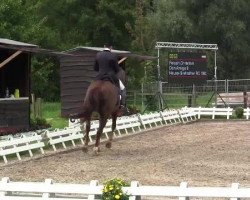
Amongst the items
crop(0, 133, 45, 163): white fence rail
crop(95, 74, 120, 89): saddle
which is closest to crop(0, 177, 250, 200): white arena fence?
crop(0, 133, 45, 163): white fence rail

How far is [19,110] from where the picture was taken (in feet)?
64.4

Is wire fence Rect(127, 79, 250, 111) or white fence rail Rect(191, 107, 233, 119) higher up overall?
wire fence Rect(127, 79, 250, 111)

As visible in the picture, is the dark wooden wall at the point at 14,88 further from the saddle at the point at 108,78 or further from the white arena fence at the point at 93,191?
the white arena fence at the point at 93,191

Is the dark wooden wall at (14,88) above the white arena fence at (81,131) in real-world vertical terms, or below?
above

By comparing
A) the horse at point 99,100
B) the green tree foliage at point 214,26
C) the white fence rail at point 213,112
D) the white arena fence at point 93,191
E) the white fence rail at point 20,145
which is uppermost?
the green tree foliage at point 214,26

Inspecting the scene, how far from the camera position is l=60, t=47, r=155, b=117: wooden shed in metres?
28.3

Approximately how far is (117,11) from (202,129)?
3064 centimetres

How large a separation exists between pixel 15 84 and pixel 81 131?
3034mm

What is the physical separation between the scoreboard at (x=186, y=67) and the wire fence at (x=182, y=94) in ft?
3.30

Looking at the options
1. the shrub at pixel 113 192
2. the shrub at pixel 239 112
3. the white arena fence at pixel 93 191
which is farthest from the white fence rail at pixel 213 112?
the shrub at pixel 113 192

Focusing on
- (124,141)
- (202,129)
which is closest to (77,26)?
(202,129)

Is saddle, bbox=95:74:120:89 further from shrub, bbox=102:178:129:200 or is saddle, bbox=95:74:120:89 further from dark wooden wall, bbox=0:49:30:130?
shrub, bbox=102:178:129:200

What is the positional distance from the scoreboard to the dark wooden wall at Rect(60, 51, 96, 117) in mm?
7018

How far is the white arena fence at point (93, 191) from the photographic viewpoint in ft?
27.9
